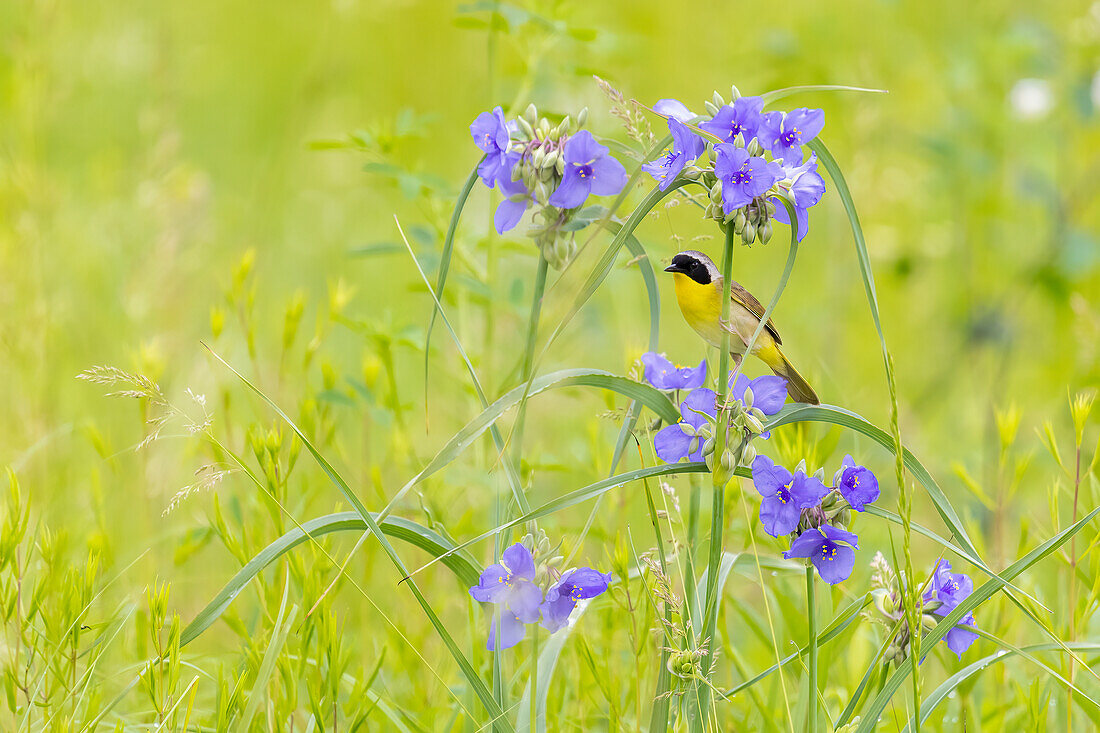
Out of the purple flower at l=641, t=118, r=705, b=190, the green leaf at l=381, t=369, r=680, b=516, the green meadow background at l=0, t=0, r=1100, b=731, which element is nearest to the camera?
the green leaf at l=381, t=369, r=680, b=516

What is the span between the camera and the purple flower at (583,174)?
151cm

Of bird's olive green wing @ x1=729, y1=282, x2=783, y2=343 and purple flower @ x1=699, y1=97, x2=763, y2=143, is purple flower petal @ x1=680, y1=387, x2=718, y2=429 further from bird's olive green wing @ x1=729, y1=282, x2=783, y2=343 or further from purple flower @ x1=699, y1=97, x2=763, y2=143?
bird's olive green wing @ x1=729, y1=282, x2=783, y2=343

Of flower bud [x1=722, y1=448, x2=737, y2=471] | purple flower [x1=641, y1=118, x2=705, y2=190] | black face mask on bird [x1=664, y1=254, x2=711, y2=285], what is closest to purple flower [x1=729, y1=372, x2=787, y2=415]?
flower bud [x1=722, y1=448, x2=737, y2=471]

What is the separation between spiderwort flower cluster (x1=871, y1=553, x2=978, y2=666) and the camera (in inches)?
62.4

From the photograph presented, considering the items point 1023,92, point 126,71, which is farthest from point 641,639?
point 126,71

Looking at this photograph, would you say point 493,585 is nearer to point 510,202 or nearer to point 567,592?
point 567,592

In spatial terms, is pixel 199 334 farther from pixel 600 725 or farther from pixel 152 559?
pixel 600 725

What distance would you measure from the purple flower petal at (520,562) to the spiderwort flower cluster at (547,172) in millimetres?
443

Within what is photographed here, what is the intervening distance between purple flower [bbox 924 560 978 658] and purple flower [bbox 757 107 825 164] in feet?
2.25

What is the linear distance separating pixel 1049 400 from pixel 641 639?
11.5 feet

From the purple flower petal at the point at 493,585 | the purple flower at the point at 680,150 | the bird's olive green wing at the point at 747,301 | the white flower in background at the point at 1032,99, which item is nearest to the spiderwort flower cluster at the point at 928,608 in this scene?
the purple flower petal at the point at 493,585

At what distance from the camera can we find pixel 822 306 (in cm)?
527

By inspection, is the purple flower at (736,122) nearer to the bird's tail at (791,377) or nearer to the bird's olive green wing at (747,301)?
the bird's tail at (791,377)

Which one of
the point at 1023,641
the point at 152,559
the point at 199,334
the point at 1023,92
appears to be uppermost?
the point at 1023,92
